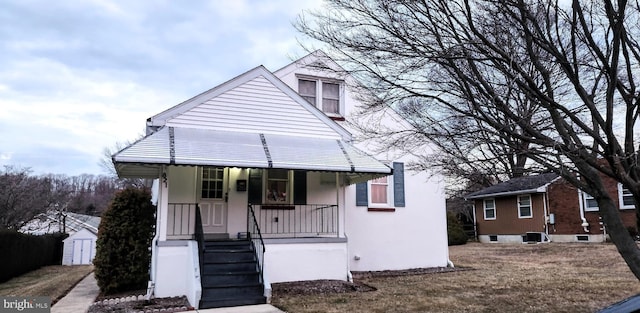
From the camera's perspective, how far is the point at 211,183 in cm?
1127

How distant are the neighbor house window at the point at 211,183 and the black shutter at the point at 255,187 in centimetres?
73

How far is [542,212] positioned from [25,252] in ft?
85.7

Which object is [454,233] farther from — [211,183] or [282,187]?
[211,183]

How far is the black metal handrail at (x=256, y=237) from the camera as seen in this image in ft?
29.9

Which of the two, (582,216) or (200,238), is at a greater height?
(582,216)

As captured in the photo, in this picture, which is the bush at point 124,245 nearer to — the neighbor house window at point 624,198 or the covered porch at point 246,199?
the covered porch at point 246,199

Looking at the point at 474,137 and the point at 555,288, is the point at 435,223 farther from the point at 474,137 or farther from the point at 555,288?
the point at 474,137

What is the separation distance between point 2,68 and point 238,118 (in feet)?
38.7

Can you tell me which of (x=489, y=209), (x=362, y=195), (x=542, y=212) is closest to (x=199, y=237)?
(x=362, y=195)

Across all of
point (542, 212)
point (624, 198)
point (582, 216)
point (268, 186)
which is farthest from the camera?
point (542, 212)

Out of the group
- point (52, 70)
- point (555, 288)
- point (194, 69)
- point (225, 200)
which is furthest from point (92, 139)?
point (555, 288)

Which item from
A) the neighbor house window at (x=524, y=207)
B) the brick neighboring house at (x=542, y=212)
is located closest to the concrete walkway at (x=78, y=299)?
the brick neighboring house at (x=542, y=212)

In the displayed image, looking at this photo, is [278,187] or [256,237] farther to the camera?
[278,187]

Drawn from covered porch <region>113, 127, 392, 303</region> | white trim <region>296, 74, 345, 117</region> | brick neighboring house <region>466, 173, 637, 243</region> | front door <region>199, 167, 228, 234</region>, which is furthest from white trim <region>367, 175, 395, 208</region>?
brick neighboring house <region>466, 173, 637, 243</region>
